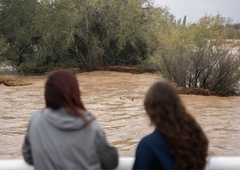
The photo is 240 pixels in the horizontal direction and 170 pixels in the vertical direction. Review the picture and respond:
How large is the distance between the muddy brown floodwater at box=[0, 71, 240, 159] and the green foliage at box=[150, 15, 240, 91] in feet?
2.87

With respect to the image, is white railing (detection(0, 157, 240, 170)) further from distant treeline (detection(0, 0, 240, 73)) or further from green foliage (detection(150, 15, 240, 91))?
distant treeline (detection(0, 0, 240, 73))

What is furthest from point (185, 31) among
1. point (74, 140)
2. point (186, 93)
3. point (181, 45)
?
point (74, 140)

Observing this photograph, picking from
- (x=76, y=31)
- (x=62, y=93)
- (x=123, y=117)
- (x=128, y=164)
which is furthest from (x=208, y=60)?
(x=76, y=31)

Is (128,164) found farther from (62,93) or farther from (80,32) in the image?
(80,32)

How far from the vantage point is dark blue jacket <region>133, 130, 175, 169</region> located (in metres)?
1.36

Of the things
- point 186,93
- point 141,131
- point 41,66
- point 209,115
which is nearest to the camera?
point 141,131

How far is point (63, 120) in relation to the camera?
1.41 meters

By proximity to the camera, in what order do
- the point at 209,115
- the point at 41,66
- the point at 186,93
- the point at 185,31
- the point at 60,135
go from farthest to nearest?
1. the point at 41,66
2. the point at 185,31
3. the point at 186,93
4. the point at 209,115
5. the point at 60,135

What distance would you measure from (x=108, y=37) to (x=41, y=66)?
5.45 metres

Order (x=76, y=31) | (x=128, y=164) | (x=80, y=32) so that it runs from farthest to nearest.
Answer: (x=80, y=32) < (x=76, y=31) < (x=128, y=164)

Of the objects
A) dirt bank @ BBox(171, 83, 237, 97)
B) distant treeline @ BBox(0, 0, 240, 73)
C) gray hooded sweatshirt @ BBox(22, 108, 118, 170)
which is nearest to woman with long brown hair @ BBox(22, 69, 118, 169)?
gray hooded sweatshirt @ BBox(22, 108, 118, 170)

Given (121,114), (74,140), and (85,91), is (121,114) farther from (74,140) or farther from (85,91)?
(74,140)

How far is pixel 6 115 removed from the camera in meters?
6.93

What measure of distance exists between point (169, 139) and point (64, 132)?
1.97 feet
